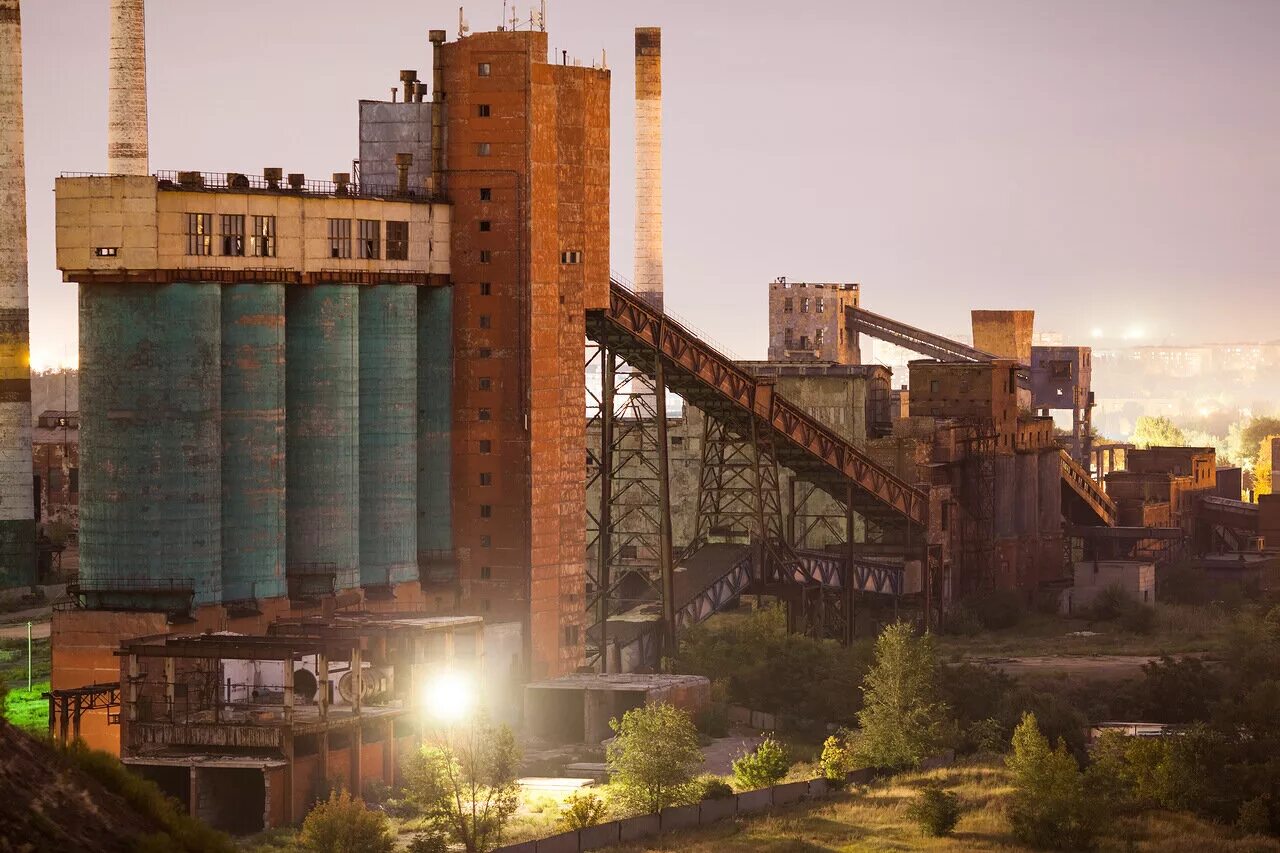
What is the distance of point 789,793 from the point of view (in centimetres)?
5531

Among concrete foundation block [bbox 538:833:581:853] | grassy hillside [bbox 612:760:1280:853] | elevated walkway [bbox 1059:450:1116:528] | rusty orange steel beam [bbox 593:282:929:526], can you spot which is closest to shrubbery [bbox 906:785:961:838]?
grassy hillside [bbox 612:760:1280:853]

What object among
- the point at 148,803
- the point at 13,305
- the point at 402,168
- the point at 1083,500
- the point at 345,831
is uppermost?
the point at 402,168

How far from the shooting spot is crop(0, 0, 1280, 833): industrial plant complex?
2319 inches

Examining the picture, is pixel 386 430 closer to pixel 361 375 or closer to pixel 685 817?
pixel 361 375

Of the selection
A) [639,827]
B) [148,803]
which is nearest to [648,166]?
[639,827]

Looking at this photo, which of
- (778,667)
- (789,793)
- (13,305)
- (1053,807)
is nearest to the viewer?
(1053,807)

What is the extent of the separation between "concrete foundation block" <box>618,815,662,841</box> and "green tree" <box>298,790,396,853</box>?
509cm

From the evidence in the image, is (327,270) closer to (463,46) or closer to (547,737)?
(463,46)

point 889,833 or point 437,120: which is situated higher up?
point 437,120

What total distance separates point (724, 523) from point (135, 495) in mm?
32878

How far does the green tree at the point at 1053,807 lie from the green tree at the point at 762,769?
6041 mm

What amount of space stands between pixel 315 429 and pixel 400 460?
3392 millimetres

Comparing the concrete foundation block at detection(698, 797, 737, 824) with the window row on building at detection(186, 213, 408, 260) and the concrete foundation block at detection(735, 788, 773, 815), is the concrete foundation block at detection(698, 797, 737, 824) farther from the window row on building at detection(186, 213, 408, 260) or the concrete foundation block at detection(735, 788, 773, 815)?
the window row on building at detection(186, 213, 408, 260)

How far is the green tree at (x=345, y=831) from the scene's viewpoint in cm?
4722
